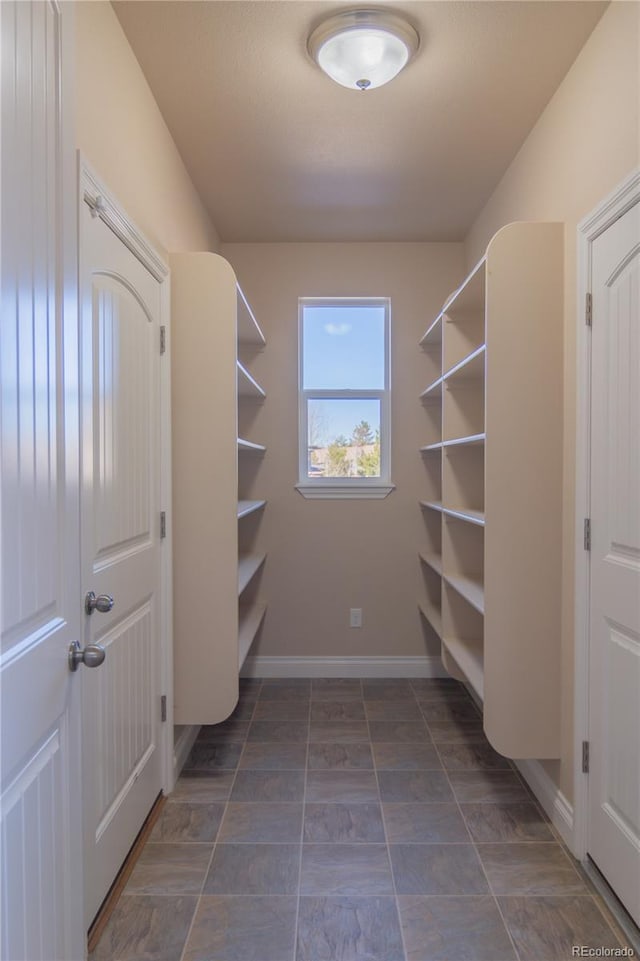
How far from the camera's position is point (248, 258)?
11.1ft

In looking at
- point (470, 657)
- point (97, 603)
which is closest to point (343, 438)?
point (470, 657)

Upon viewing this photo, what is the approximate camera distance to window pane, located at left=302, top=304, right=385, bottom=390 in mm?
3479

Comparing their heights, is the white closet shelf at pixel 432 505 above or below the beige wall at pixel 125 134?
below

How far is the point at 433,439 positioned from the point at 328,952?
2.59 metres

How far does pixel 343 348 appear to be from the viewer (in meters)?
3.49

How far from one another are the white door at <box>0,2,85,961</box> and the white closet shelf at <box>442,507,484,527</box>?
155 cm

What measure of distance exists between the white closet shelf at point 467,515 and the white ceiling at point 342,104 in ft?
5.22

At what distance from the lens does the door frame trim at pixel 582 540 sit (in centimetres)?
177

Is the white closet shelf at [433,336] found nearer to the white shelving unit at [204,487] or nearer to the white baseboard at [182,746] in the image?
the white shelving unit at [204,487]

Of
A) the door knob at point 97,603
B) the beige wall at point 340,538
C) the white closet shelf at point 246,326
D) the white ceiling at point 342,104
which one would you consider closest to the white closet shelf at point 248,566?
the beige wall at point 340,538

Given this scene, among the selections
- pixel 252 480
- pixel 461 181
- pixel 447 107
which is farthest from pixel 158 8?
pixel 252 480

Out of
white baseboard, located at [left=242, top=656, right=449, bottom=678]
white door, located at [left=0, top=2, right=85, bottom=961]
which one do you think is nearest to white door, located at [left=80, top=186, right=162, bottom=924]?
white door, located at [left=0, top=2, right=85, bottom=961]

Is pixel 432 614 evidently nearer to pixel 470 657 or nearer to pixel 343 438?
pixel 470 657

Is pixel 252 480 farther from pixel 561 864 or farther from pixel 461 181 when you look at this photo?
pixel 561 864
